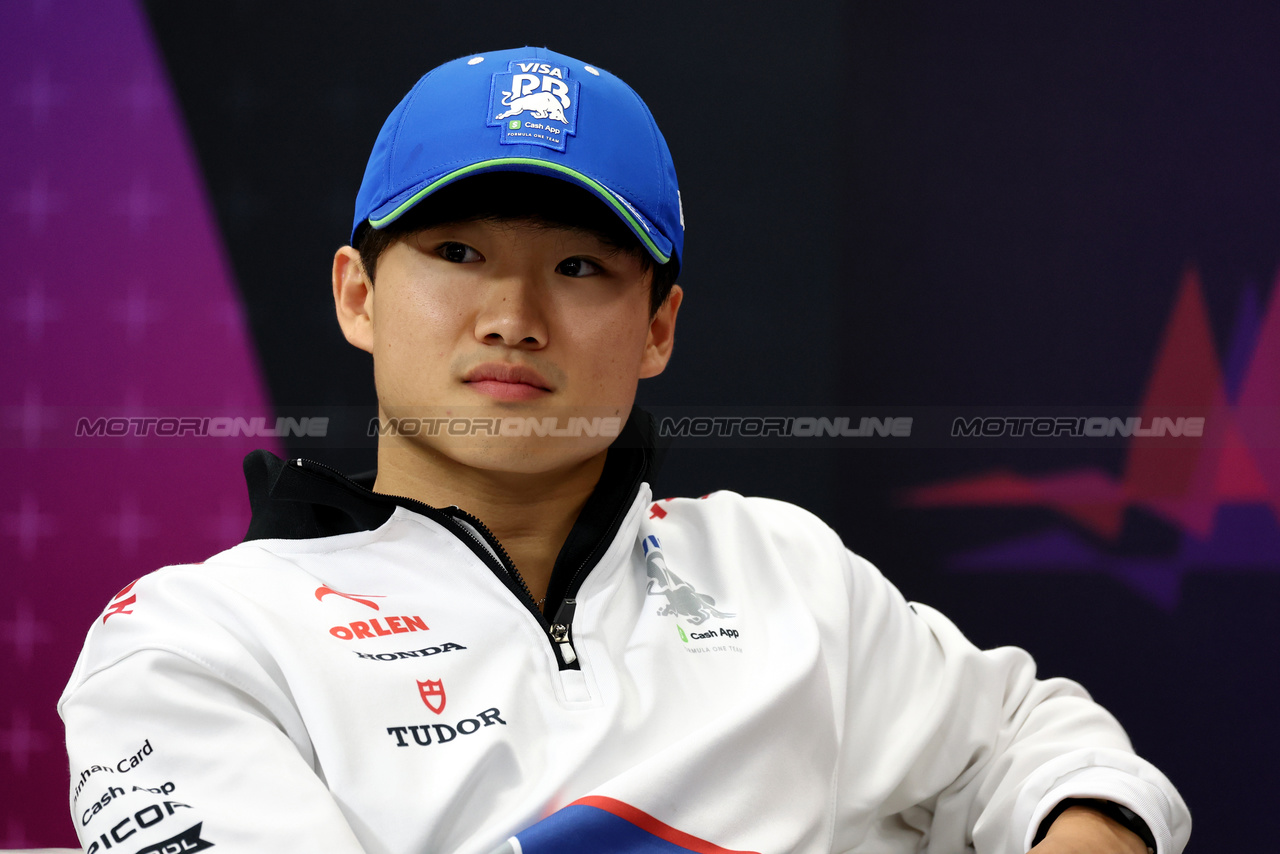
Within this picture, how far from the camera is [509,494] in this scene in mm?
968

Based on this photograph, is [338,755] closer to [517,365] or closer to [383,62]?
[517,365]

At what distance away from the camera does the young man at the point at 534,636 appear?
709mm

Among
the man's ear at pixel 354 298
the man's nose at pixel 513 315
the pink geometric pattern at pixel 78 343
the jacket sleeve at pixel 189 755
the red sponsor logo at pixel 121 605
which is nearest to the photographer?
the jacket sleeve at pixel 189 755

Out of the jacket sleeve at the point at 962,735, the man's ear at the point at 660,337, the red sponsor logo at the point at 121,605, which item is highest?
the man's ear at the point at 660,337

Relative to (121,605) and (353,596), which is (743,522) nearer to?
(353,596)

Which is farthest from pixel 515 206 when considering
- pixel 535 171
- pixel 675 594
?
pixel 675 594

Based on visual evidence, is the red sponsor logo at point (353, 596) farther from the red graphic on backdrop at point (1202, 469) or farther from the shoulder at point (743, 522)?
the red graphic on backdrop at point (1202, 469)

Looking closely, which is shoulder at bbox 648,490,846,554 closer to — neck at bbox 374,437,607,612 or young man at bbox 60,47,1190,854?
young man at bbox 60,47,1190,854

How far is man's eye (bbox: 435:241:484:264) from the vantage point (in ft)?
2.91

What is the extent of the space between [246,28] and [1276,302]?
1.40 meters

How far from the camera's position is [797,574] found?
1.01 meters

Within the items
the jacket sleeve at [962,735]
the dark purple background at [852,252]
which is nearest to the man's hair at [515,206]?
the jacket sleeve at [962,735]

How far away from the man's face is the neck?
3 centimetres

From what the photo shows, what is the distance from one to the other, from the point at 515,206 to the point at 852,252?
0.69m
